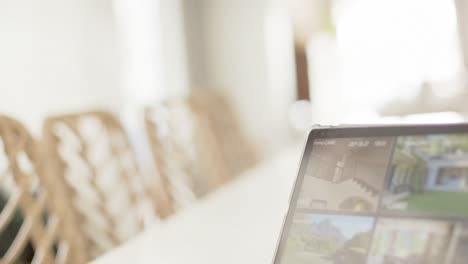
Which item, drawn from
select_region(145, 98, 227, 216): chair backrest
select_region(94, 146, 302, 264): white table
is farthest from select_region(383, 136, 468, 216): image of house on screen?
→ select_region(145, 98, 227, 216): chair backrest

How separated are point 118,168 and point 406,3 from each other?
2.01 meters

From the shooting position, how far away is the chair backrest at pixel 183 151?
1.82m

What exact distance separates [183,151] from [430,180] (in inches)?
58.6

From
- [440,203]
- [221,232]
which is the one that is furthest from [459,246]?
[221,232]

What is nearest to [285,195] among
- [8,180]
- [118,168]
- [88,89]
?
[118,168]

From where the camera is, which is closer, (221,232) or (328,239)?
(328,239)

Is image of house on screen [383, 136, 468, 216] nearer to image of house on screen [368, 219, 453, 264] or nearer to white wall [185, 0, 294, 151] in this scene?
image of house on screen [368, 219, 453, 264]

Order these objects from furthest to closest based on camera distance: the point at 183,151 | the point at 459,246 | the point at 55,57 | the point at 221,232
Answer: the point at 55,57
the point at 183,151
the point at 221,232
the point at 459,246

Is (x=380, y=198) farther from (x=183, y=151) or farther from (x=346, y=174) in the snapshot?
(x=183, y=151)

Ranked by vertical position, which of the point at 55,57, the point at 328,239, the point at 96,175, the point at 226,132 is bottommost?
the point at 226,132

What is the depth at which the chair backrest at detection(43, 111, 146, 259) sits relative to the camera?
1.38 m

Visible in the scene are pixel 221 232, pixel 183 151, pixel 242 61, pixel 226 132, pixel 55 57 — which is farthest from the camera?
pixel 242 61

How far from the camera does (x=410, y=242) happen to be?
591 millimetres

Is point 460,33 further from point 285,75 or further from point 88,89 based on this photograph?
point 88,89
